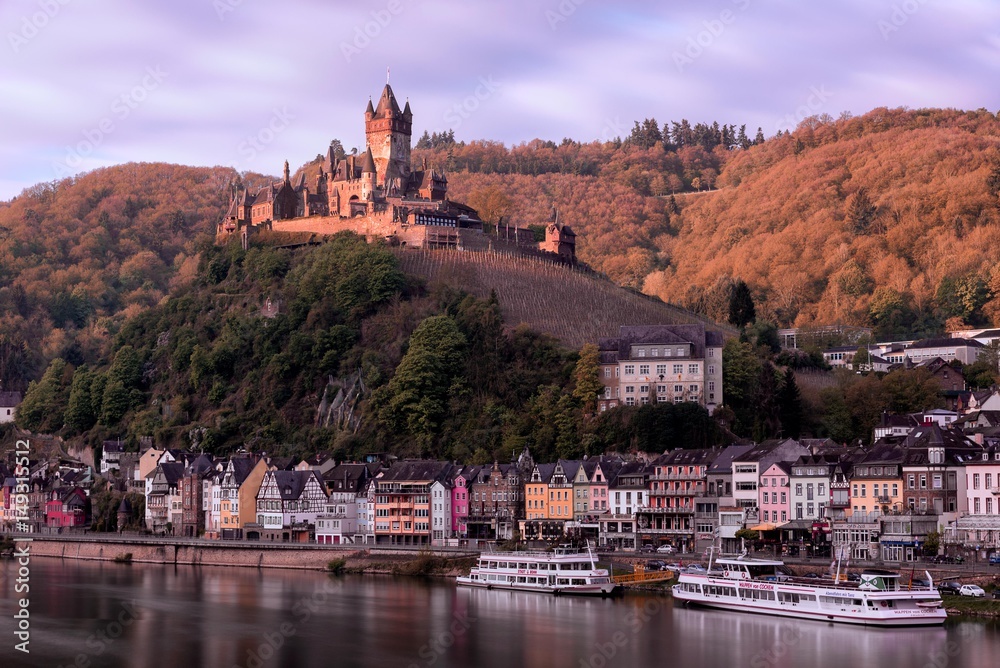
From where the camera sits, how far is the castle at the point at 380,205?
110 m

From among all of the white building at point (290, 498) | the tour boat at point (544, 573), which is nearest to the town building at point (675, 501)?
the tour boat at point (544, 573)

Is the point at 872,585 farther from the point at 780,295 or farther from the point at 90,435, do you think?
the point at 780,295

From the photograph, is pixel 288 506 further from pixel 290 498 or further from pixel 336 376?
pixel 336 376

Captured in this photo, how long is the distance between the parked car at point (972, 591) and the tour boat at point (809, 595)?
1.34m

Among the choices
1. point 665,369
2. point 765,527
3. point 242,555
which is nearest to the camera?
point 765,527

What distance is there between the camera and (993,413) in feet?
249

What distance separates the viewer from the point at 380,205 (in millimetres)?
114938

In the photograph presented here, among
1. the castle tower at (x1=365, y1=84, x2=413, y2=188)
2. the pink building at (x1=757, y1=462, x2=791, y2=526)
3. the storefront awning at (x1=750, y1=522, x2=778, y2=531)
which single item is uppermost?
the castle tower at (x1=365, y1=84, x2=413, y2=188)

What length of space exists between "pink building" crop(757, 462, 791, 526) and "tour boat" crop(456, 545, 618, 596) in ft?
29.7
